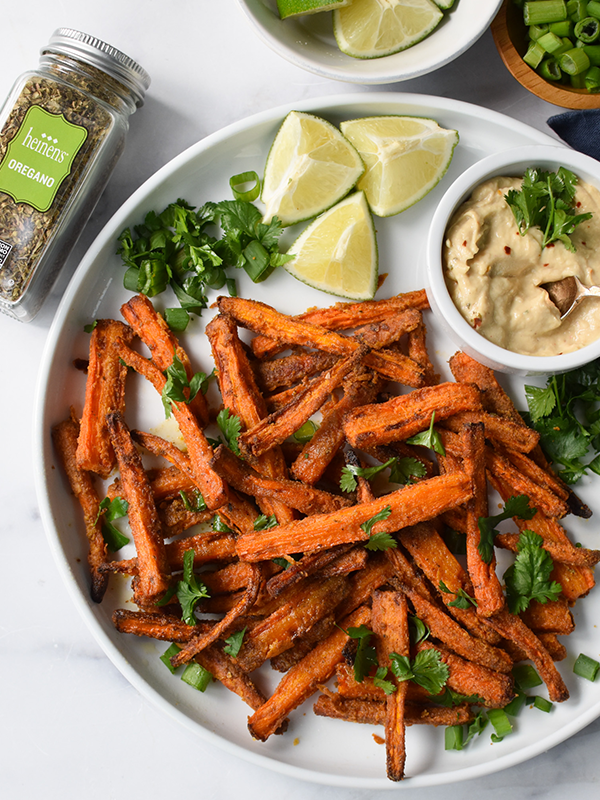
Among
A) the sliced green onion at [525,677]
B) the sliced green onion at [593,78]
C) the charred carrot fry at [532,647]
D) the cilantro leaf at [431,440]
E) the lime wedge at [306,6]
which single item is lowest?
the sliced green onion at [525,677]

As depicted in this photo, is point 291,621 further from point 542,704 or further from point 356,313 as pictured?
point 356,313

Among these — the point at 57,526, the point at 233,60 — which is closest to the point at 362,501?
the point at 57,526

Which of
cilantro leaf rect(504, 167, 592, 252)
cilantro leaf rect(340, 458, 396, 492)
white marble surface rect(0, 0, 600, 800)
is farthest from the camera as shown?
white marble surface rect(0, 0, 600, 800)

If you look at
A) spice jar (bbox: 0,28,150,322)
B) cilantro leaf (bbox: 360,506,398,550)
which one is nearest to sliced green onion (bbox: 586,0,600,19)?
spice jar (bbox: 0,28,150,322)

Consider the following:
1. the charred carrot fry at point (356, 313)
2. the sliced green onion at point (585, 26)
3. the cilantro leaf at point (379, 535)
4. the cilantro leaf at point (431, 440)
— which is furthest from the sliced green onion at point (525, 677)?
the sliced green onion at point (585, 26)

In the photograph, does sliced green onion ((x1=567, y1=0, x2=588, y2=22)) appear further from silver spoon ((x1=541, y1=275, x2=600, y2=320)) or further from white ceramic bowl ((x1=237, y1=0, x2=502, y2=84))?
silver spoon ((x1=541, y1=275, x2=600, y2=320))

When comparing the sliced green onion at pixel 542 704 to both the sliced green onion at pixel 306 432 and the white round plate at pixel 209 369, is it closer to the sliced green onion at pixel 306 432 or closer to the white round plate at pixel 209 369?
the white round plate at pixel 209 369
